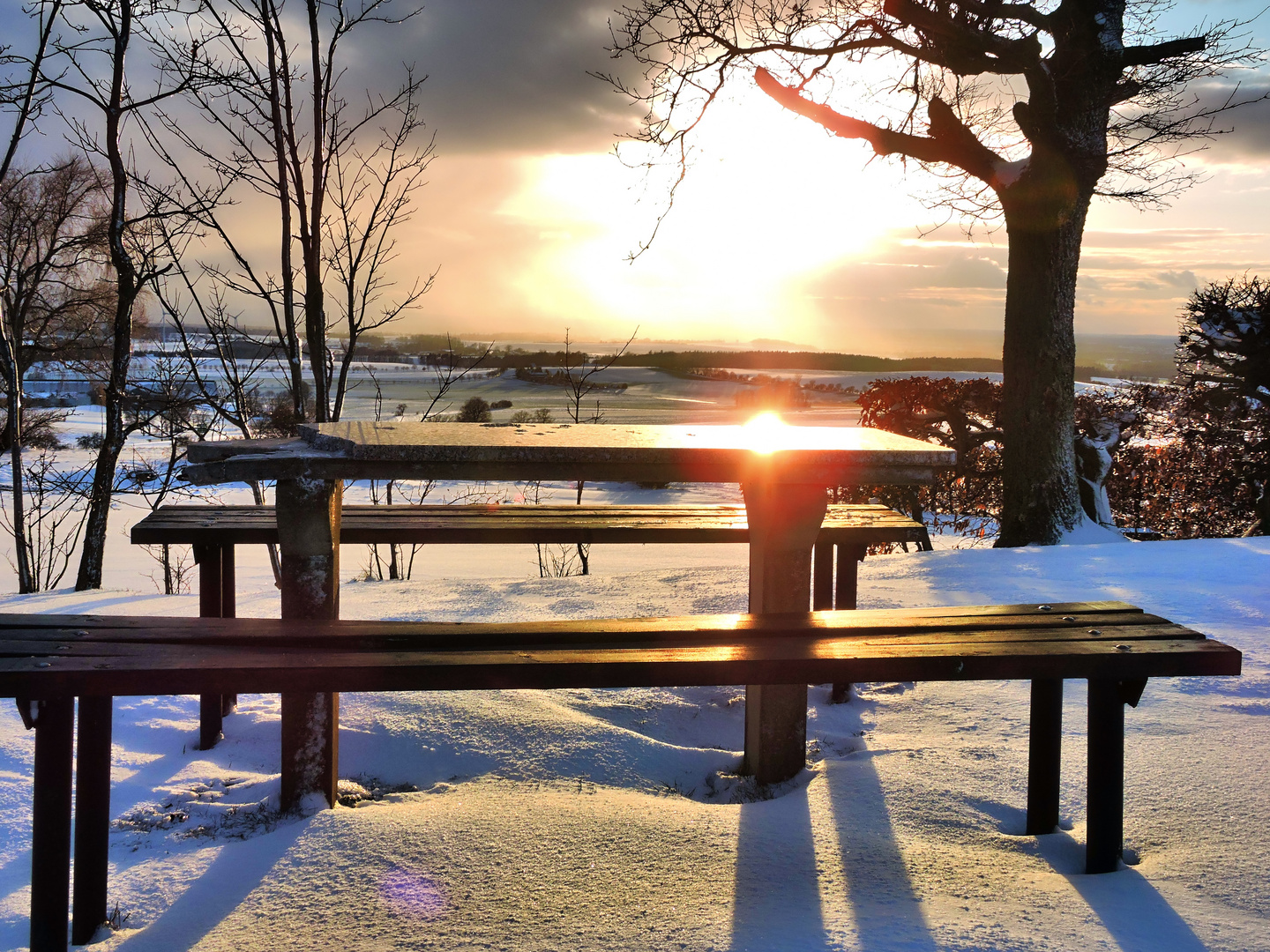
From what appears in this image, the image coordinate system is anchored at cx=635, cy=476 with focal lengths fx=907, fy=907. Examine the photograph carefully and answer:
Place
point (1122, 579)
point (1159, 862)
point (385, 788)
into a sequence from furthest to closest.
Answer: point (1122, 579), point (385, 788), point (1159, 862)

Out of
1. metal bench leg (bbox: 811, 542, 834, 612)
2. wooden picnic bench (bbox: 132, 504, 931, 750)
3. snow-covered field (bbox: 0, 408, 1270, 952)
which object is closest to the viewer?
snow-covered field (bbox: 0, 408, 1270, 952)

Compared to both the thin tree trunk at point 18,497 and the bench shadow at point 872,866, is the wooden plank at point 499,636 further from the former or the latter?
the thin tree trunk at point 18,497

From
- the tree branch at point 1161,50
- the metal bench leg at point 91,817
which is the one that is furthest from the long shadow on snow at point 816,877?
the tree branch at point 1161,50

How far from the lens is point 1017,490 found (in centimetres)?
770

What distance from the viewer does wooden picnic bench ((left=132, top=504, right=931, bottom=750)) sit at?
3.43m

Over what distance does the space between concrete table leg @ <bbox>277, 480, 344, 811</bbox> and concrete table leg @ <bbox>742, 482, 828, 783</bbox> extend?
1.32 m

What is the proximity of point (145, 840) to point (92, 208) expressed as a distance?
11.7 m

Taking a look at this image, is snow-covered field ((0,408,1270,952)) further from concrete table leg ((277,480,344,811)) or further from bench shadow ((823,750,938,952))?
concrete table leg ((277,480,344,811))

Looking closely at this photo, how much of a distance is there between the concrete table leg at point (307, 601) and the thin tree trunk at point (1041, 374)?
21.2ft

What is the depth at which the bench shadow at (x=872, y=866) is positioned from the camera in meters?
1.93

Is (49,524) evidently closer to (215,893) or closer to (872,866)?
(215,893)

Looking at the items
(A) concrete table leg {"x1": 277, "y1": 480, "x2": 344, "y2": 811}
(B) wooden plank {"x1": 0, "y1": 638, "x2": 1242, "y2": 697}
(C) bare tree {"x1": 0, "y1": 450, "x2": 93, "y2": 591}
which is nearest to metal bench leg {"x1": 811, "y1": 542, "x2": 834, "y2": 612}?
(B) wooden plank {"x1": 0, "y1": 638, "x2": 1242, "y2": 697}

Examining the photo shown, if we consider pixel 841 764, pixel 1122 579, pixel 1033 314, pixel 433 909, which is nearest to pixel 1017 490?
pixel 1033 314

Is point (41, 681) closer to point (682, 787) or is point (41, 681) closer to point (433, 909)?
point (433, 909)
